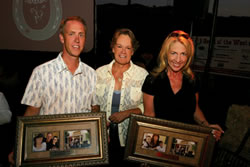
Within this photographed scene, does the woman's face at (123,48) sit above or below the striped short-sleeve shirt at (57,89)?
above

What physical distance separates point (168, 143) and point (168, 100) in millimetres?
469

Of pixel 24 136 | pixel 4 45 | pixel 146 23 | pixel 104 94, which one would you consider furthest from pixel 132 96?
pixel 146 23

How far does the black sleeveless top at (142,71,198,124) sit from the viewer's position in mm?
1933

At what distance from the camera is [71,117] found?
161 cm

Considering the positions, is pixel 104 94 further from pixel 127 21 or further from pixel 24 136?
pixel 127 21

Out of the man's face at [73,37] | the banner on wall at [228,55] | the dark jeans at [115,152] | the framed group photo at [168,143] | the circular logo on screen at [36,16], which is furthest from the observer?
the banner on wall at [228,55]

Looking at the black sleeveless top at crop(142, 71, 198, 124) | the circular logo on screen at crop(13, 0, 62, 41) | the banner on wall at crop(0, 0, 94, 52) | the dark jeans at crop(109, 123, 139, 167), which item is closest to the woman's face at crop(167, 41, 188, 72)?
the black sleeveless top at crop(142, 71, 198, 124)

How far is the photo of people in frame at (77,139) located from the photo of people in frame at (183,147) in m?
0.75

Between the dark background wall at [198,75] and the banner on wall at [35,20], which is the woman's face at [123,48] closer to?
the dark background wall at [198,75]

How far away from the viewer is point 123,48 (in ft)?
7.39

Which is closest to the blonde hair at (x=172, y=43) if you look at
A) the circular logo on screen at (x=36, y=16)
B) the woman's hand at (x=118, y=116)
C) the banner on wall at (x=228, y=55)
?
the woman's hand at (x=118, y=116)

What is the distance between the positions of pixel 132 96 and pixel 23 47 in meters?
3.49

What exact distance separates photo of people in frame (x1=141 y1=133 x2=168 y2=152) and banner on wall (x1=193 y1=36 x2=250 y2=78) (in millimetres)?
4977

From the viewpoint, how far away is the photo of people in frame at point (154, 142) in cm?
165
